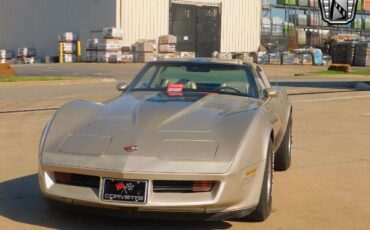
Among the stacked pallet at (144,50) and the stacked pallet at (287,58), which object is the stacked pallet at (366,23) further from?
the stacked pallet at (144,50)

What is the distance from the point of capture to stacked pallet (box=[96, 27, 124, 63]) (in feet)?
122

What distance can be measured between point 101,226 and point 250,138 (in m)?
1.38

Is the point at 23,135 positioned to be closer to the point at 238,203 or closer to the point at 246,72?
the point at 246,72

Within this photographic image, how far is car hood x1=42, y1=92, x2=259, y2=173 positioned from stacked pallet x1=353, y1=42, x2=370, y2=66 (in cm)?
4198

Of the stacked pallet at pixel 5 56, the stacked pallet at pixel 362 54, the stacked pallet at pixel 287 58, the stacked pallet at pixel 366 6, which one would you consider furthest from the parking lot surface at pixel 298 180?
the stacked pallet at pixel 366 6

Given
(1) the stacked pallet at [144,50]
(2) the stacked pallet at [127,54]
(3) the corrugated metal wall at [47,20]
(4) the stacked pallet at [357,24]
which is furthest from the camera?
(4) the stacked pallet at [357,24]

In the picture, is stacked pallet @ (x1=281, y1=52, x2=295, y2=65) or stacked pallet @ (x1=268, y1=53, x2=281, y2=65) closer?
stacked pallet @ (x1=268, y1=53, x2=281, y2=65)

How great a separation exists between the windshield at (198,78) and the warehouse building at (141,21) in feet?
107

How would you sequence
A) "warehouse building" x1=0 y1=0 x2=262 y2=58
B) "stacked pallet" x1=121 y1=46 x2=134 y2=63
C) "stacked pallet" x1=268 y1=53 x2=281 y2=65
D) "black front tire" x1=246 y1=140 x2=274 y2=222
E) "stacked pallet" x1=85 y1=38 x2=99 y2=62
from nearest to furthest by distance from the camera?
"black front tire" x1=246 y1=140 x2=274 y2=222 < "stacked pallet" x1=121 y1=46 x2=134 y2=63 < "stacked pallet" x1=85 y1=38 x2=99 y2=62 < "warehouse building" x1=0 y1=0 x2=262 y2=58 < "stacked pallet" x1=268 y1=53 x2=281 y2=65

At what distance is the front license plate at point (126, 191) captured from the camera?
421 centimetres

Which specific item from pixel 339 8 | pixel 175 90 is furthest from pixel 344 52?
pixel 175 90

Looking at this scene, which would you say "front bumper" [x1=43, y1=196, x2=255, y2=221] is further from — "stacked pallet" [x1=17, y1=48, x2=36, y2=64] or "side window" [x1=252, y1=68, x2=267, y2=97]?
"stacked pallet" [x1=17, y1=48, x2=36, y2=64]

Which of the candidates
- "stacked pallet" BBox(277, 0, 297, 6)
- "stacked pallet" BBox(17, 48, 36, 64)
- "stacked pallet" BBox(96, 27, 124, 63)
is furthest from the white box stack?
"stacked pallet" BBox(277, 0, 297, 6)

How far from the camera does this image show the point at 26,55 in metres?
42.9
